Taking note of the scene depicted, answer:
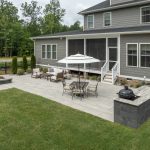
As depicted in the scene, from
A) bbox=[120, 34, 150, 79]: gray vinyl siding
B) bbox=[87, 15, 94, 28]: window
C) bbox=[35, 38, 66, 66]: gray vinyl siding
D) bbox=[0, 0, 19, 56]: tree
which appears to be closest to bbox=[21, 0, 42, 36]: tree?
bbox=[0, 0, 19, 56]: tree

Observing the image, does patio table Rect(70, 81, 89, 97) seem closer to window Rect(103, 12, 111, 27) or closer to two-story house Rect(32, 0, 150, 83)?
two-story house Rect(32, 0, 150, 83)

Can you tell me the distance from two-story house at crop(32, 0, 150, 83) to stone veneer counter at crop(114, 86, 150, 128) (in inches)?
279

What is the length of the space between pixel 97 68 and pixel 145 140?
12207 millimetres

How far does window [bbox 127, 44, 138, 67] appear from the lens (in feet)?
50.2

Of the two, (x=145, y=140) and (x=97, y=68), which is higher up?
(x=97, y=68)

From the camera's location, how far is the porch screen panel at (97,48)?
18.4m

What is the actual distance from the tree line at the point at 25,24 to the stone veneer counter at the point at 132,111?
4465 cm

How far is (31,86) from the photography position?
15.1 m

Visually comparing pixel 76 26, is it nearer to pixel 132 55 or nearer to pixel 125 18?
pixel 125 18

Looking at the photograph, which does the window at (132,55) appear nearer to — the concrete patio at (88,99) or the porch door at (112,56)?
the porch door at (112,56)

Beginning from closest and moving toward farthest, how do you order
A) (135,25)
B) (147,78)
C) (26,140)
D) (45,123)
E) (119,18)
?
(26,140) → (45,123) → (147,78) → (135,25) → (119,18)

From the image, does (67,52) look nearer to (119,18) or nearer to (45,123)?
(119,18)

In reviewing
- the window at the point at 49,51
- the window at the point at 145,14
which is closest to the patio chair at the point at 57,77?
the window at the point at 49,51

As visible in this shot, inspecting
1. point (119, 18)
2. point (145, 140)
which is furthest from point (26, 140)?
point (119, 18)
